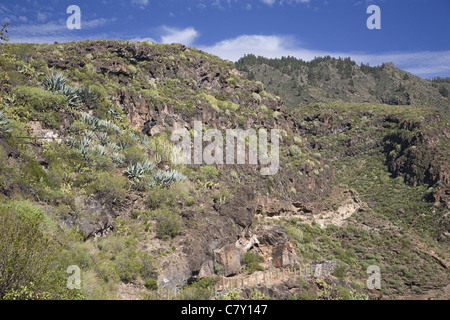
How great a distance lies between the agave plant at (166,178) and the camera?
676 inches

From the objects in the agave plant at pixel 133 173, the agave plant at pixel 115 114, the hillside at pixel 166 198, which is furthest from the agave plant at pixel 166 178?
the agave plant at pixel 115 114

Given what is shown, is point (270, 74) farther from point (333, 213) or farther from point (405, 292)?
point (405, 292)

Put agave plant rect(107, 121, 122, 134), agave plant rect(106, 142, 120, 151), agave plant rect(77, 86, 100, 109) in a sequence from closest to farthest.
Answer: agave plant rect(106, 142, 120, 151) → agave plant rect(107, 121, 122, 134) → agave plant rect(77, 86, 100, 109)

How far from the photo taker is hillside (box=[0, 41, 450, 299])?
428 inches

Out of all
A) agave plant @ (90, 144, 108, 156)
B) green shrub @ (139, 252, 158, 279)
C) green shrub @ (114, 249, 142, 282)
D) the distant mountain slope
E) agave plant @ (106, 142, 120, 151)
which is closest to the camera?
green shrub @ (114, 249, 142, 282)

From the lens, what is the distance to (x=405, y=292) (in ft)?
75.2

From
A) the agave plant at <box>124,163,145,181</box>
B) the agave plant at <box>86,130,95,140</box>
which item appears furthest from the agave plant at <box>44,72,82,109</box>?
the agave plant at <box>124,163,145,181</box>

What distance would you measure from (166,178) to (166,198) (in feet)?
5.32

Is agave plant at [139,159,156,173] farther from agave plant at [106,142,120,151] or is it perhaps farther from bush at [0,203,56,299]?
bush at [0,203,56,299]

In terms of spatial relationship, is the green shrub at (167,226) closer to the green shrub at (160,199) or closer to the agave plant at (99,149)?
the green shrub at (160,199)

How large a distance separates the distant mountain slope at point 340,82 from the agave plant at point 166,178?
78096 mm

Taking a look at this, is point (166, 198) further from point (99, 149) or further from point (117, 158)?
point (99, 149)

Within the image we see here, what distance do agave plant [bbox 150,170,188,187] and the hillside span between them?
72 millimetres

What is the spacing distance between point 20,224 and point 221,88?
33.2 meters
